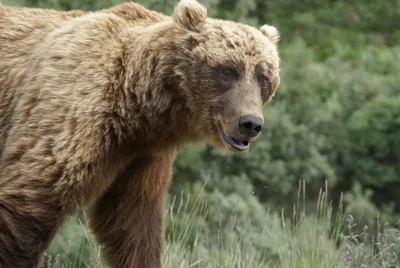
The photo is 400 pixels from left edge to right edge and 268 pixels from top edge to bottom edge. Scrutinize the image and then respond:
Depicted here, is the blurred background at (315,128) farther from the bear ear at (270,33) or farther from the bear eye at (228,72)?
the bear eye at (228,72)

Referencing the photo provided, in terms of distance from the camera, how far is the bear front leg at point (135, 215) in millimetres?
7336

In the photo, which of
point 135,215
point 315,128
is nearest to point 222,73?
point 135,215

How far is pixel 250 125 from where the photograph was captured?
6605mm

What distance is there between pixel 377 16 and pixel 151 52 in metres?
16.5

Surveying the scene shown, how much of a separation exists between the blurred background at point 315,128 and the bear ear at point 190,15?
6.02 m

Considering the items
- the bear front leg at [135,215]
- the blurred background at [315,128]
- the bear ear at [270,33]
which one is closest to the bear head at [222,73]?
the bear ear at [270,33]

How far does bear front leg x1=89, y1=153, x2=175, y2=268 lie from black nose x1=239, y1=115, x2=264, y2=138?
85 cm

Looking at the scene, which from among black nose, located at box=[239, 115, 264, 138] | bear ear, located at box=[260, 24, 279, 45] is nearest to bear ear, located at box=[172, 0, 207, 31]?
bear ear, located at box=[260, 24, 279, 45]

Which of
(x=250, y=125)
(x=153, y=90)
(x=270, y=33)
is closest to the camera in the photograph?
(x=250, y=125)

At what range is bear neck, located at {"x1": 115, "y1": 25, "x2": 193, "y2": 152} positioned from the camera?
22.8 feet

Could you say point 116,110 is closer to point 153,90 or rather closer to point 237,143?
point 153,90

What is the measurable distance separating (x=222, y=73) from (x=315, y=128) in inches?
482

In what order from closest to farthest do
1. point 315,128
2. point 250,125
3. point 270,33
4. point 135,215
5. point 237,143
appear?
point 250,125 → point 237,143 → point 270,33 → point 135,215 → point 315,128

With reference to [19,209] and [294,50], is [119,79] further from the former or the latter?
[294,50]
